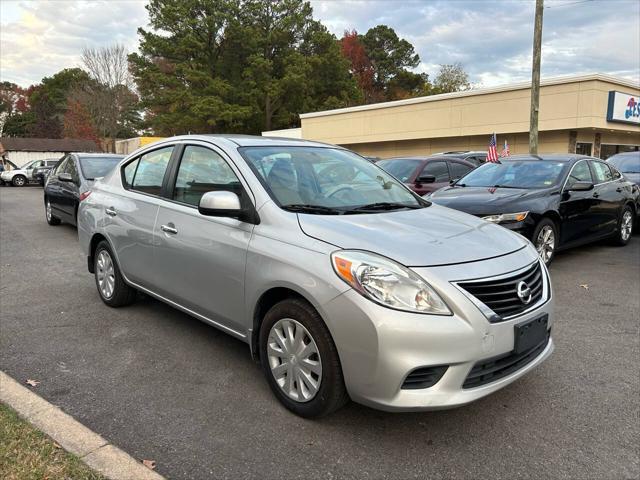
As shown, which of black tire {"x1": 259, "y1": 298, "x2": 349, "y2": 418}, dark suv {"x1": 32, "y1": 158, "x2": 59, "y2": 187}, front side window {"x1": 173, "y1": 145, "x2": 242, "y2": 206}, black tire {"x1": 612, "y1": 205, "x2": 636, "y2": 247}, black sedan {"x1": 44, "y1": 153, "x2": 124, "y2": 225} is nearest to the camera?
black tire {"x1": 259, "y1": 298, "x2": 349, "y2": 418}

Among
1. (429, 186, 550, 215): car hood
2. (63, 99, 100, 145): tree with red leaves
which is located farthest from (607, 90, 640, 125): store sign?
(63, 99, 100, 145): tree with red leaves

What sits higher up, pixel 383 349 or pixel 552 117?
pixel 552 117

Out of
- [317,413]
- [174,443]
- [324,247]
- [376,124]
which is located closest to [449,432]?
[317,413]

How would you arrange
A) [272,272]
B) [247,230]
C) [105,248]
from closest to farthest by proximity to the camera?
[272,272] → [247,230] → [105,248]

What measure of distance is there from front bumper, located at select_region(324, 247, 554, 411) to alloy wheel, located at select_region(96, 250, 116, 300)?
3099 mm

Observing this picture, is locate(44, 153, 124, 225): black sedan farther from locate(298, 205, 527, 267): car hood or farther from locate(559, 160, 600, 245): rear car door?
locate(559, 160, 600, 245): rear car door

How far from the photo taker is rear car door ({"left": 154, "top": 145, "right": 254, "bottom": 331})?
339 centimetres

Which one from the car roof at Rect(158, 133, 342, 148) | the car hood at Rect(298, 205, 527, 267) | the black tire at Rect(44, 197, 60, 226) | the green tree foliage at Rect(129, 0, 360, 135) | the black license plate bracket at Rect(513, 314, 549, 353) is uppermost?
the green tree foliage at Rect(129, 0, 360, 135)

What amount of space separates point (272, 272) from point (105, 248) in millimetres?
2706

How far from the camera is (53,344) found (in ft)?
→ 13.8

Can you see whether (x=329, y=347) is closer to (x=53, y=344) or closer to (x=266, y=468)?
(x=266, y=468)

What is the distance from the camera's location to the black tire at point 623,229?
832 centimetres

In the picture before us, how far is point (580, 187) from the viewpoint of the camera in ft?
22.7

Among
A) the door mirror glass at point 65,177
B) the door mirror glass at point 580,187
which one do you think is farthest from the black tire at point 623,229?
the door mirror glass at point 65,177
